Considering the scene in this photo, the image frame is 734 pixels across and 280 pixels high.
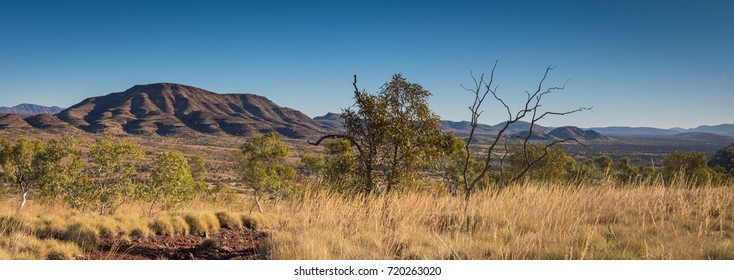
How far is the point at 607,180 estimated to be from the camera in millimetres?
7449

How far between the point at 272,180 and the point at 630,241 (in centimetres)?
2767

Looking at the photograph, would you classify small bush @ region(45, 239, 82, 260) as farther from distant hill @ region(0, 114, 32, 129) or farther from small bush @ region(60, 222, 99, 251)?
distant hill @ region(0, 114, 32, 129)

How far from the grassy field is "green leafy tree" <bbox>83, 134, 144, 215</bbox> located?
11398 millimetres

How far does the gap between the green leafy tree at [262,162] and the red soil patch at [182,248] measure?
78.5ft

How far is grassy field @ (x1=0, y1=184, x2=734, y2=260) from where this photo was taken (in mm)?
3682

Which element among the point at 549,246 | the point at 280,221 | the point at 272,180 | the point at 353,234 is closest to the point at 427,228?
the point at 353,234

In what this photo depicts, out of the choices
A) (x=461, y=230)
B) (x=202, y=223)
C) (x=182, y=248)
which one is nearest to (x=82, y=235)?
(x=182, y=248)

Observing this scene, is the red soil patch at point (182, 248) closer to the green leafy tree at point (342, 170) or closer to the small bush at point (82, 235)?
the small bush at point (82, 235)

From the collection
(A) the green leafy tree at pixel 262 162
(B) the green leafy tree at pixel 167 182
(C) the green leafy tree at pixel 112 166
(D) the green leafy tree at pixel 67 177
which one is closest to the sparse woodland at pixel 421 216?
(C) the green leafy tree at pixel 112 166

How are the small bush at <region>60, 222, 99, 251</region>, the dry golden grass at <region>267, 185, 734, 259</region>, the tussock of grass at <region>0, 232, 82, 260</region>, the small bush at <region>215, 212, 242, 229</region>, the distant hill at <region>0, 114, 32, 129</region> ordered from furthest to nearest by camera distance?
the distant hill at <region>0, 114, 32, 129</region>, the small bush at <region>215, 212, 242, 229</region>, the small bush at <region>60, 222, 99, 251</region>, the tussock of grass at <region>0, 232, 82, 260</region>, the dry golden grass at <region>267, 185, 734, 259</region>

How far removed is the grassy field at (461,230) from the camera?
3.68 m

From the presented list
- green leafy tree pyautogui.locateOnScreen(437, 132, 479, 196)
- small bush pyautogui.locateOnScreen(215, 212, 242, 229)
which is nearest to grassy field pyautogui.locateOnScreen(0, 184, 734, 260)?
small bush pyautogui.locateOnScreen(215, 212, 242, 229)

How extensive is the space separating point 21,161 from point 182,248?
92.8 ft

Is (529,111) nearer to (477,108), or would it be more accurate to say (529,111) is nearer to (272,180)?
(477,108)
